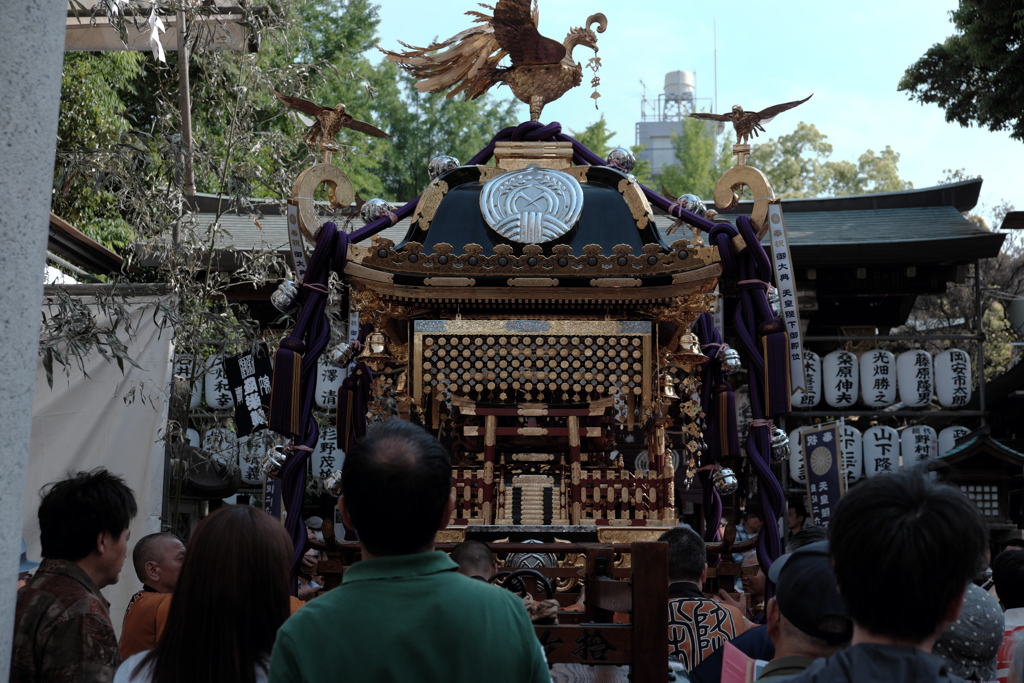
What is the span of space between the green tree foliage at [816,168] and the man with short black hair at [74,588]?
34413mm

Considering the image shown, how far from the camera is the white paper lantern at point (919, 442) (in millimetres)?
12141

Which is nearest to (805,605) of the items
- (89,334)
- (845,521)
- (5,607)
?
(845,521)

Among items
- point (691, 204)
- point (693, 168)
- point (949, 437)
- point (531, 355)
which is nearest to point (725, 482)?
point (531, 355)

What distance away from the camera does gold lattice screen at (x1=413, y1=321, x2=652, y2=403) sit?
7078mm

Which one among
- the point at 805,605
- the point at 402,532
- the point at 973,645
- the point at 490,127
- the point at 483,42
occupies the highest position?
the point at 490,127

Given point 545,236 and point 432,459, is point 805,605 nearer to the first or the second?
point 432,459

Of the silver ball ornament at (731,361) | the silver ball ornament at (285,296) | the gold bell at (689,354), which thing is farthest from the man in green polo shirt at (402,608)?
the gold bell at (689,354)

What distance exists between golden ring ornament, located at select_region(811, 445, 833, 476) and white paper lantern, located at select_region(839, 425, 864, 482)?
6.62ft

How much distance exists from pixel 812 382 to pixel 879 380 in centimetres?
83

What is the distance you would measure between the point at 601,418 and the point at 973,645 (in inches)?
176

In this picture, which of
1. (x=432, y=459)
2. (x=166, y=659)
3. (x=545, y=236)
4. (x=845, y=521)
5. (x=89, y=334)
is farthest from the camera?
(x=545, y=236)

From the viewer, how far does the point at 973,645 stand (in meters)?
3.05

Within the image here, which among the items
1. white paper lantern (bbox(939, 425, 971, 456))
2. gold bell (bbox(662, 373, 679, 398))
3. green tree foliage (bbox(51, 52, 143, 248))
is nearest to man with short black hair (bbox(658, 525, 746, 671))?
gold bell (bbox(662, 373, 679, 398))

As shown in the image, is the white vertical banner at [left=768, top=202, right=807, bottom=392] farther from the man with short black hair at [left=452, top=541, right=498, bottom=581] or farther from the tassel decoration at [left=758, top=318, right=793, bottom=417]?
the man with short black hair at [left=452, top=541, right=498, bottom=581]
